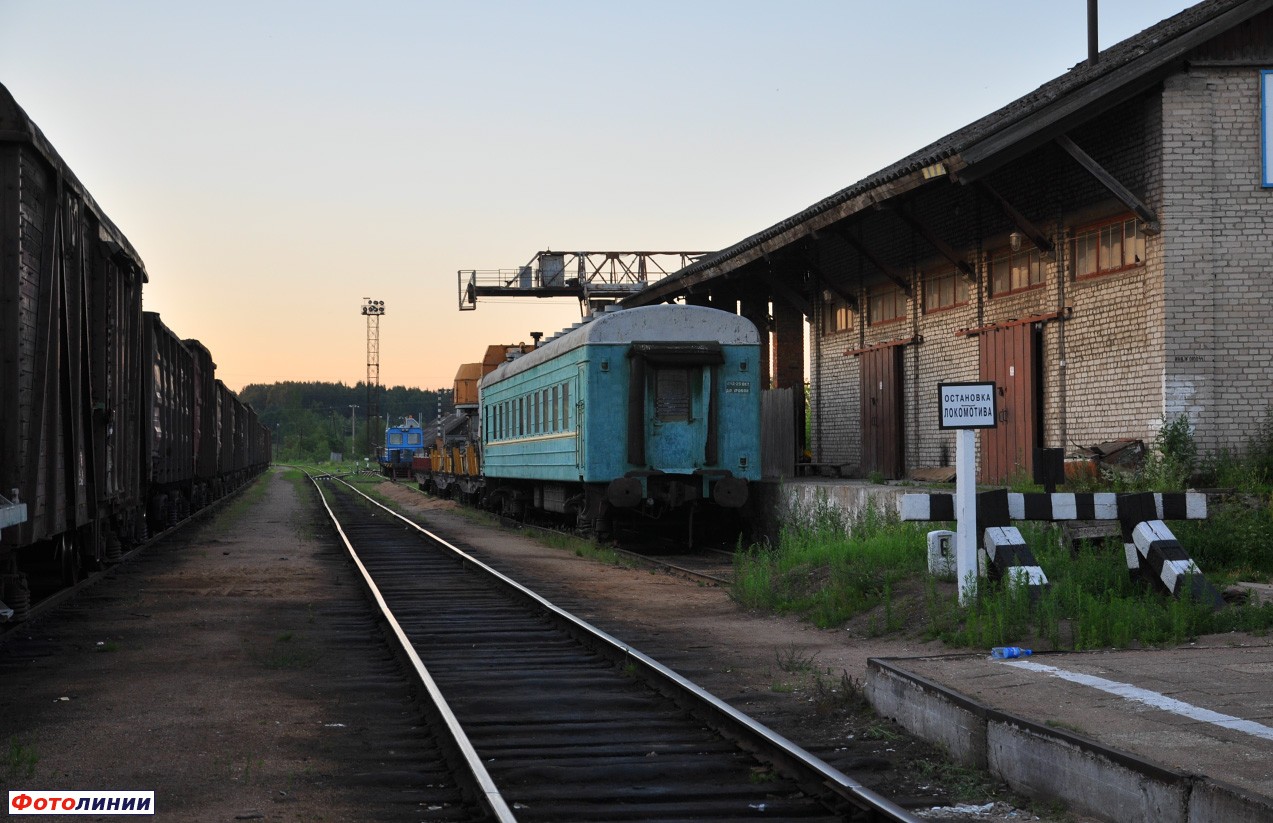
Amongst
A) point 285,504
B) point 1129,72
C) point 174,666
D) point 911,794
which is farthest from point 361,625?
point 285,504

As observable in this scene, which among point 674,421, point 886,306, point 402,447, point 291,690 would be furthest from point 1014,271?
point 402,447

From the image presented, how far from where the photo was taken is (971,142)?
1487cm

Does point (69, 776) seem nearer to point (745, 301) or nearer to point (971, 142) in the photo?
point (971, 142)

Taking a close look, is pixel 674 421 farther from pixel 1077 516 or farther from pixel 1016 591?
pixel 1016 591

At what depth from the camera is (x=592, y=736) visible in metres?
6.81

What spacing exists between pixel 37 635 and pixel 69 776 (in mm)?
5051

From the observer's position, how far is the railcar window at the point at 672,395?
1827cm

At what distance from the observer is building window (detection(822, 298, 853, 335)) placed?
24.4m

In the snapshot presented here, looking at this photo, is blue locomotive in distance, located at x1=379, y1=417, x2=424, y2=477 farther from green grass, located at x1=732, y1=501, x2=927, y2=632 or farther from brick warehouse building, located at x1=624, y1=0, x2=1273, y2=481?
green grass, located at x1=732, y1=501, x2=927, y2=632

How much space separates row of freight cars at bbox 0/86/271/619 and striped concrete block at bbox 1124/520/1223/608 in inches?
300

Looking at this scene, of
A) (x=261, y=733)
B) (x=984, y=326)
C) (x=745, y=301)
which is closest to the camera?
(x=261, y=733)

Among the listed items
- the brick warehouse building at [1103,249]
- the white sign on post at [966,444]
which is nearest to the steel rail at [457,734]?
the white sign on post at [966,444]

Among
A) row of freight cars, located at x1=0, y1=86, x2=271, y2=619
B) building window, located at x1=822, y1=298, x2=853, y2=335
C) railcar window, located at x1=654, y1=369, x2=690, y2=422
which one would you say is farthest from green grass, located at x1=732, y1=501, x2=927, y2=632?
building window, located at x1=822, y1=298, x2=853, y2=335

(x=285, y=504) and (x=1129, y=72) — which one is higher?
(x=1129, y=72)
